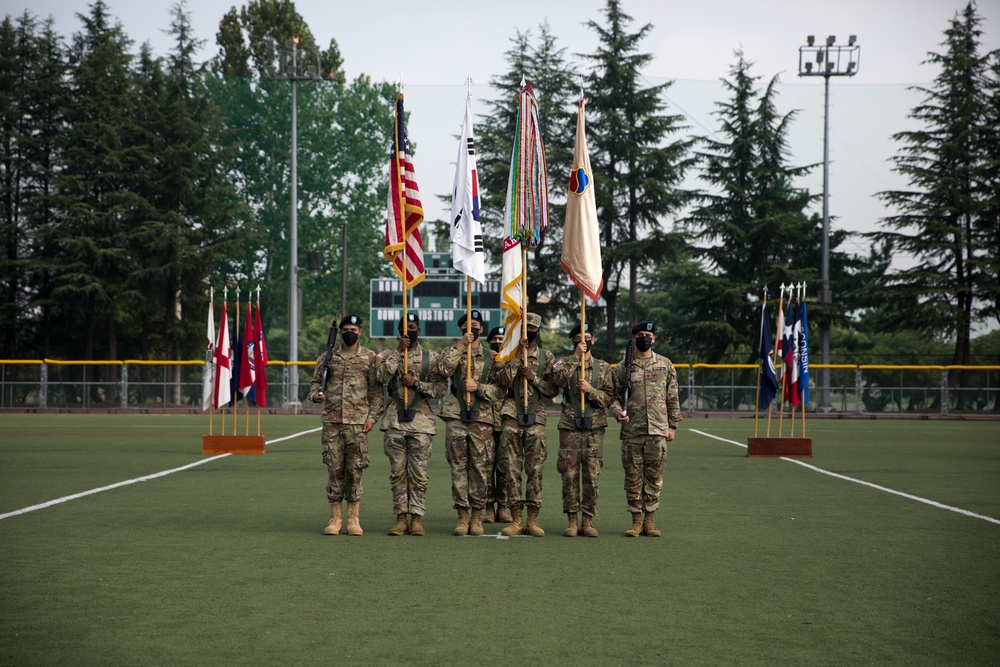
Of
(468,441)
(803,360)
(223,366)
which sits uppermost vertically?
(803,360)

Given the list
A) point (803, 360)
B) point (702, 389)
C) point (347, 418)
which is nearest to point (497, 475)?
point (347, 418)

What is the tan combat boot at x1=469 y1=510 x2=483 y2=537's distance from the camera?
35.8 ft

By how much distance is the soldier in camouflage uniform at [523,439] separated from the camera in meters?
10.9

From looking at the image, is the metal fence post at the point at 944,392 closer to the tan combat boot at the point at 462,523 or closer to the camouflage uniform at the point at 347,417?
the tan combat boot at the point at 462,523

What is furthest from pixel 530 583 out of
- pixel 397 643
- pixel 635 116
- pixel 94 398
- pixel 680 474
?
pixel 635 116

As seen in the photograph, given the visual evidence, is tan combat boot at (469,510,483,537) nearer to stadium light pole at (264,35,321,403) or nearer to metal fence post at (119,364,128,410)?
stadium light pole at (264,35,321,403)

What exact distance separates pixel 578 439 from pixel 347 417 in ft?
7.15

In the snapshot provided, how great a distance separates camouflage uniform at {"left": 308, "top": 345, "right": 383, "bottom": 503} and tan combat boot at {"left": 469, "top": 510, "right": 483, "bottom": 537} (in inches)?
43.6

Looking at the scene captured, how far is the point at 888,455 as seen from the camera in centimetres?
2238

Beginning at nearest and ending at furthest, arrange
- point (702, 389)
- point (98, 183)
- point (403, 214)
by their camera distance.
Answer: point (403, 214), point (702, 389), point (98, 183)

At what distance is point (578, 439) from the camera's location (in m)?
10.7

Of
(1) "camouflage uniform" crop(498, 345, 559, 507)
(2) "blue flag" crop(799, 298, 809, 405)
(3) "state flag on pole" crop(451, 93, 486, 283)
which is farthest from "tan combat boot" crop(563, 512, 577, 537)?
(2) "blue flag" crop(799, 298, 809, 405)

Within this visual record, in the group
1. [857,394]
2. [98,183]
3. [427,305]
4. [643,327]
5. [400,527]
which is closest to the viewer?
[400,527]

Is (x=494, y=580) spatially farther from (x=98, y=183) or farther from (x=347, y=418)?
(x=98, y=183)
